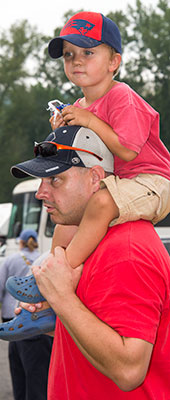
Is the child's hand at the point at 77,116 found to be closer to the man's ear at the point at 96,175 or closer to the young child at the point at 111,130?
the young child at the point at 111,130

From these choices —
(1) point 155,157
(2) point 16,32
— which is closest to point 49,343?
(1) point 155,157

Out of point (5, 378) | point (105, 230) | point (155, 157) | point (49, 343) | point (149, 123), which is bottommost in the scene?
point (5, 378)

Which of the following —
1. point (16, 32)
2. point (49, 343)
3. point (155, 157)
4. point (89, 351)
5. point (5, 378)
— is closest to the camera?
point (89, 351)

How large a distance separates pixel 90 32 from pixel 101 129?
1.49 feet

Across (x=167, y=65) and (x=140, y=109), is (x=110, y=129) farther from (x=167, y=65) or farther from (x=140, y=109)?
(x=167, y=65)

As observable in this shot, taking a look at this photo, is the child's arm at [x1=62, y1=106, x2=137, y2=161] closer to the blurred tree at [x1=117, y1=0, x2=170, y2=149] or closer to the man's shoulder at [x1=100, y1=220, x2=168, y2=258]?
the man's shoulder at [x1=100, y1=220, x2=168, y2=258]

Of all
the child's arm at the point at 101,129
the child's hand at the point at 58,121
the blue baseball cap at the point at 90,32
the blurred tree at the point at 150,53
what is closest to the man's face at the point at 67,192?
the child's arm at the point at 101,129

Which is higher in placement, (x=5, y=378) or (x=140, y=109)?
(x=140, y=109)

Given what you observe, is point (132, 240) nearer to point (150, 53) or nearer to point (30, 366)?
point (30, 366)

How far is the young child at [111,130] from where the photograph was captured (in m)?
2.26

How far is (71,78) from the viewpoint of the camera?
262cm

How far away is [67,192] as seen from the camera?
228 cm

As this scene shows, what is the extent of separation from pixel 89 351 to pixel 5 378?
21.8 ft

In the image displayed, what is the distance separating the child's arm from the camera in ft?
→ 7.61
